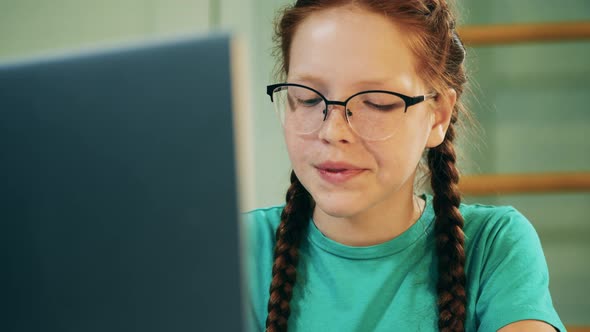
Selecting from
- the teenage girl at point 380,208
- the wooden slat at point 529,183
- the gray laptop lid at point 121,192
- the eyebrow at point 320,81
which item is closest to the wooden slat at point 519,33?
the wooden slat at point 529,183

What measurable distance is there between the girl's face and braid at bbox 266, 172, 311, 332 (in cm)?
13

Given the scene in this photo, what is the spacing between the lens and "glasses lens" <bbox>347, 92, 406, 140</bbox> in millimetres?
807

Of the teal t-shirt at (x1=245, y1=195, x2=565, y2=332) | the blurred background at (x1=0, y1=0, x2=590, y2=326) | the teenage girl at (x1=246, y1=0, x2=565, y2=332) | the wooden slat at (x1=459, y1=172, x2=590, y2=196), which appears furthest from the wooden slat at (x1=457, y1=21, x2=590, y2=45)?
the teal t-shirt at (x1=245, y1=195, x2=565, y2=332)

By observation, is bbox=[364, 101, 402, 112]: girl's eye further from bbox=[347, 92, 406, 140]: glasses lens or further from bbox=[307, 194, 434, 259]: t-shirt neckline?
bbox=[307, 194, 434, 259]: t-shirt neckline

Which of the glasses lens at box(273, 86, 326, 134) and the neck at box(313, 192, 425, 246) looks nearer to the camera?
the glasses lens at box(273, 86, 326, 134)

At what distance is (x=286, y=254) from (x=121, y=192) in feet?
2.11

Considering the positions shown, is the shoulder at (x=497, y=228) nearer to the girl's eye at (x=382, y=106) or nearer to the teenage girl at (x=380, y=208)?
the teenage girl at (x=380, y=208)

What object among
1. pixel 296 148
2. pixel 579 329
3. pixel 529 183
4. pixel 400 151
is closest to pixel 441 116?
pixel 400 151

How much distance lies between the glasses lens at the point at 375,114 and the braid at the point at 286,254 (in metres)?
0.22

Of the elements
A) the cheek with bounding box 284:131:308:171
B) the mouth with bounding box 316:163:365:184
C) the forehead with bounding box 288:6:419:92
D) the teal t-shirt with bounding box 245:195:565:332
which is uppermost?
the forehead with bounding box 288:6:419:92

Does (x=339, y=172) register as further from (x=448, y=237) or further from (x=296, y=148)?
(x=448, y=237)

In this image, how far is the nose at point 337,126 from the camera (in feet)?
2.62

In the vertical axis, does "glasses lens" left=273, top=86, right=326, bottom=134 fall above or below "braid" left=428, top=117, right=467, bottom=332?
above

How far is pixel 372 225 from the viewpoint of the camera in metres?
0.92
